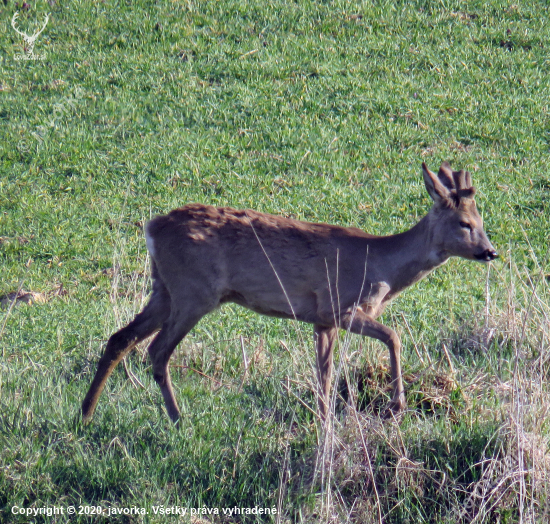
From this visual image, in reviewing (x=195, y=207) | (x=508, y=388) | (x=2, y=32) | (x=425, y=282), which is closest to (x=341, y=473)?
(x=508, y=388)

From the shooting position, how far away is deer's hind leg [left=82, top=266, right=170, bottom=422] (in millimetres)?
5008

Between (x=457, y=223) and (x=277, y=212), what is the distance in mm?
3796

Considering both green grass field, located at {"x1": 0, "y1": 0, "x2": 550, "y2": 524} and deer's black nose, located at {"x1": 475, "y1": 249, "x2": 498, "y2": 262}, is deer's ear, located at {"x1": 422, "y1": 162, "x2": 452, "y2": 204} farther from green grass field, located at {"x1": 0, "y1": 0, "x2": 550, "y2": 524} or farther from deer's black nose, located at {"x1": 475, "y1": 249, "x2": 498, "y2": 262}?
green grass field, located at {"x1": 0, "y1": 0, "x2": 550, "y2": 524}

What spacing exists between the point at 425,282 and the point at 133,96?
5.51 m

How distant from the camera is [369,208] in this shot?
28.8 ft

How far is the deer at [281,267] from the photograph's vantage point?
4910 millimetres

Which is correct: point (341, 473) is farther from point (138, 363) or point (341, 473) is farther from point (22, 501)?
point (138, 363)

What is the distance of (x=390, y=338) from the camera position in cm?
470

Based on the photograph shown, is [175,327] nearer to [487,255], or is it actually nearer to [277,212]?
[487,255]

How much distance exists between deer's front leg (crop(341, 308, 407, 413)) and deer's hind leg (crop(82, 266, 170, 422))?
4.04 ft

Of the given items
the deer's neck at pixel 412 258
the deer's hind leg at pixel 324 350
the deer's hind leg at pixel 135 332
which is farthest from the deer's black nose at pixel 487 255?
the deer's hind leg at pixel 135 332
